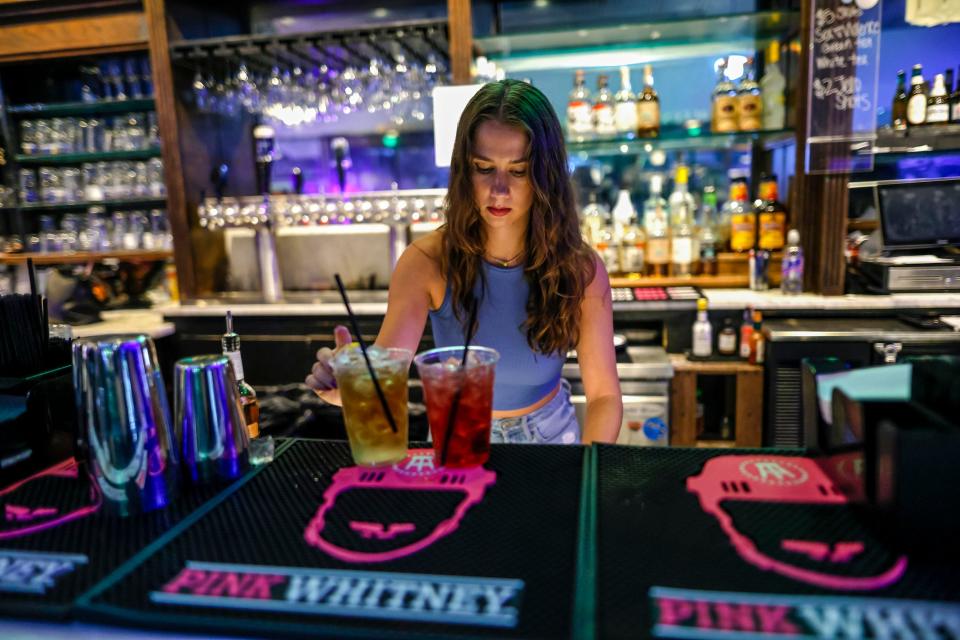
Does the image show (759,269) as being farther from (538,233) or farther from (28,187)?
(28,187)

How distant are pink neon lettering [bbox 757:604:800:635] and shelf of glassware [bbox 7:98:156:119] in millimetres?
3893

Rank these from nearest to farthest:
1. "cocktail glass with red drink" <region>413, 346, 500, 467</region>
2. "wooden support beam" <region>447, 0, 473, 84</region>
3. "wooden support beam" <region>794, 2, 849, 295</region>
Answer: "cocktail glass with red drink" <region>413, 346, 500, 467</region>, "wooden support beam" <region>794, 2, 849, 295</region>, "wooden support beam" <region>447, 0, 473, 84</region>

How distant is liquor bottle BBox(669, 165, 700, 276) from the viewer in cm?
321

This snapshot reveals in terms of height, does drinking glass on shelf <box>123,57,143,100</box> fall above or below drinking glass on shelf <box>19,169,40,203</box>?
above

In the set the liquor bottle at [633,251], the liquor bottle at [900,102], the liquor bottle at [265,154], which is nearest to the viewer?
the liquor bottle at [900,102]

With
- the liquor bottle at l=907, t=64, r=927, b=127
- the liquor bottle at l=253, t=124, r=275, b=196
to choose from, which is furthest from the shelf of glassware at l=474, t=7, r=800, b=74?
the liquor bottle at l=253, t=124, r=275, b=196

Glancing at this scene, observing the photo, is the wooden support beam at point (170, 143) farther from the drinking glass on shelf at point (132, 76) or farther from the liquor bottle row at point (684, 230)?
the liquor bottle row at point (684, 230)

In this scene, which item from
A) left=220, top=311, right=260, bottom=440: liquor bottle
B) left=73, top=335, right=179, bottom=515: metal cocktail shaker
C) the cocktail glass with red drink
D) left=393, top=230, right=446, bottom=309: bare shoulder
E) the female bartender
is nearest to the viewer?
left=73, top=335, right=179, bottom=515: metal cocktail shaker

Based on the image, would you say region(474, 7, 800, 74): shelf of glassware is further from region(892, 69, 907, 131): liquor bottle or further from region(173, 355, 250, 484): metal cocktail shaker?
region(173, 355, 250, 484): metal cocktail shaker

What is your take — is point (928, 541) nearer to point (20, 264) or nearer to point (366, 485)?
point (366, 485)

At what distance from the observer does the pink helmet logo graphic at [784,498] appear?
2.25 feet

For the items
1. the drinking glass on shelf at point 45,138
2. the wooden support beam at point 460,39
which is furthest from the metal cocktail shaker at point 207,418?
the drinking glass on shelf at point 45,138

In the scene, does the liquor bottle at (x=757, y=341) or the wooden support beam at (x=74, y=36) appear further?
the wooden support beam at (x=74, y=36)

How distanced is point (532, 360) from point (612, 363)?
0.72 ft
